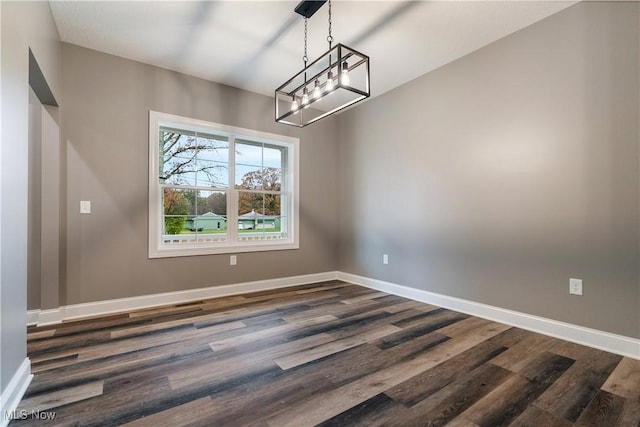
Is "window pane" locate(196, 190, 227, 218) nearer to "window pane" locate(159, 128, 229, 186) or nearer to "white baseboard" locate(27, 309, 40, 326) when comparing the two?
"window pane" locate(159, 128, 229, 186)

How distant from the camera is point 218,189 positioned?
364 cm

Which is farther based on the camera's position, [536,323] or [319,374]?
[536,323]

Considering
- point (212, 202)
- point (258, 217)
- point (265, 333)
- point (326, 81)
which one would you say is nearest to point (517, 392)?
point (265, 333)

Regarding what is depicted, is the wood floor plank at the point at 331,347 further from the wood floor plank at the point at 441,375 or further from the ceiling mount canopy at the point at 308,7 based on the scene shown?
the ceiling mount canopy at the point at 308,7

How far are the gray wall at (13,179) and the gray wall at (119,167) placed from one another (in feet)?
3.78

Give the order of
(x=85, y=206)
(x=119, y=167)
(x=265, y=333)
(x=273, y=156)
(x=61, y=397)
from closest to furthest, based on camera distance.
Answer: (x=61, y=397), (x=265, y=333), (x=85, y=206), (x=119, y=167), (x=273, y=156)

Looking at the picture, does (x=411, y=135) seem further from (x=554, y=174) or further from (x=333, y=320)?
(x=333, y=320)

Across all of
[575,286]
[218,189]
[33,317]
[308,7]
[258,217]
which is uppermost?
[308,7]

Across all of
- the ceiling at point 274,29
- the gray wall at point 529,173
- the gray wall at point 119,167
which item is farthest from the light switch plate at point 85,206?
the gray wall at point 529,173

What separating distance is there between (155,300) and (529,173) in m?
3.97

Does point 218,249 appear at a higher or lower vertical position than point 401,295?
higher

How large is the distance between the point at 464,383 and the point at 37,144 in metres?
3.95

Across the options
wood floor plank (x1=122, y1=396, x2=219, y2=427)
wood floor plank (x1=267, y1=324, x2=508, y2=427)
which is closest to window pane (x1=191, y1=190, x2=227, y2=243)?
wood floor plank (x1=122, y1=396, x2=219, y2=427)

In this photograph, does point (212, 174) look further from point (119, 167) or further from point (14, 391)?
point (14, 391)
